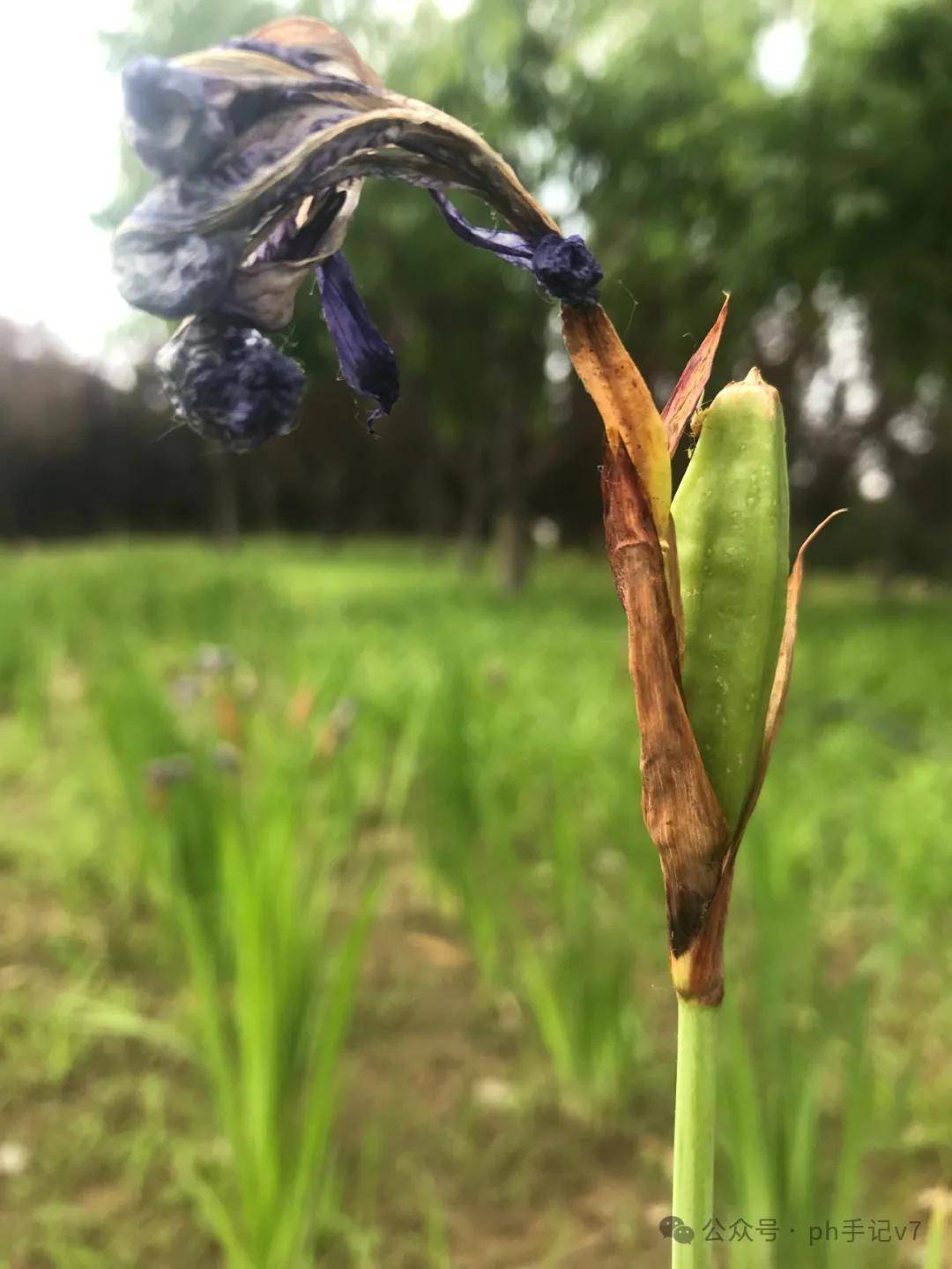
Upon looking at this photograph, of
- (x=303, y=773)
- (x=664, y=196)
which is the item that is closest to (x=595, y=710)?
(x=303, y=773)

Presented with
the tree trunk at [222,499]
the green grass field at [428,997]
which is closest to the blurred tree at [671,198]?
the green grass field at [428,997]

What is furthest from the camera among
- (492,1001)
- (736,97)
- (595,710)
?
(736,97)

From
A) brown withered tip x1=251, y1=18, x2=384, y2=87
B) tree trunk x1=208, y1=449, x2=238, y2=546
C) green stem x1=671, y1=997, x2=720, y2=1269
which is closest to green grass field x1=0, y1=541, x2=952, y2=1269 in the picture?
green stem x1=671, y1=997, x2=720, y2=1269

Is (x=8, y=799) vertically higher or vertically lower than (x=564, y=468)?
lower

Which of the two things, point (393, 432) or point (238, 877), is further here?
point (393, 432)

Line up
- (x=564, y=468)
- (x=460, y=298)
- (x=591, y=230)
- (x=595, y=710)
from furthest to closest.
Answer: (x=564, y=468) → (x=460, y=298) → (x=591, y=230) → (x=595, y=710)

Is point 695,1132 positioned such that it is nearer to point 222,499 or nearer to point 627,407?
point 627,407

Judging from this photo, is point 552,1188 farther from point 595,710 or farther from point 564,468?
point 564,468

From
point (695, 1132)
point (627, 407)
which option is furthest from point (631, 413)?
point (695, 1132)
